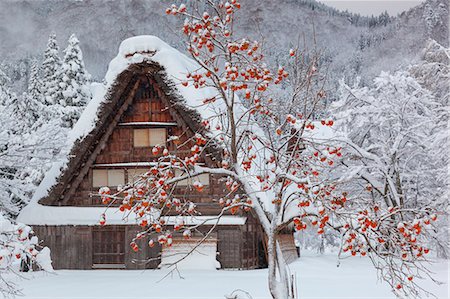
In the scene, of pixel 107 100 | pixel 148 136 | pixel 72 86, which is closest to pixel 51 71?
pixel 72 86

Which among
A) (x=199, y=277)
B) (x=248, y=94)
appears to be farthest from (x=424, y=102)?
(x=248, y=94)

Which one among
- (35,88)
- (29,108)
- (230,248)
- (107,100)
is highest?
(35,88)

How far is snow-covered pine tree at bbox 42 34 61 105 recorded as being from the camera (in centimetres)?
2984

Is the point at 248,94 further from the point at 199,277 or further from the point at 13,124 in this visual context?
the point at 13,124

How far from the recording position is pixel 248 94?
6605 millimetres

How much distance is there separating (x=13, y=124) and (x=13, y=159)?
1.24 m

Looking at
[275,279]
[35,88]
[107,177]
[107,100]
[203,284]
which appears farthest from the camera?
[35,88]

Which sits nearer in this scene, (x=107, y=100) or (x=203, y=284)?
(x=203, y=284)

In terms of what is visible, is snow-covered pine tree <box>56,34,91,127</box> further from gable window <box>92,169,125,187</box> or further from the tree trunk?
the tree trunk

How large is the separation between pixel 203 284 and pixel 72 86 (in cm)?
1832

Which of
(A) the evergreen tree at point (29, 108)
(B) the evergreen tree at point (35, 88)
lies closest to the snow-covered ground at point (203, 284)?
(A) the evergreen tree at point (29, 108)

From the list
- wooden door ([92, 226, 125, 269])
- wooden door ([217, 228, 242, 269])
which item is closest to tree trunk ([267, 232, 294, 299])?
wooden door ([217, 228, 242, 269])

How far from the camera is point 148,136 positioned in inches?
783

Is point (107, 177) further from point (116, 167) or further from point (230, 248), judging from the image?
point (230, 248)
